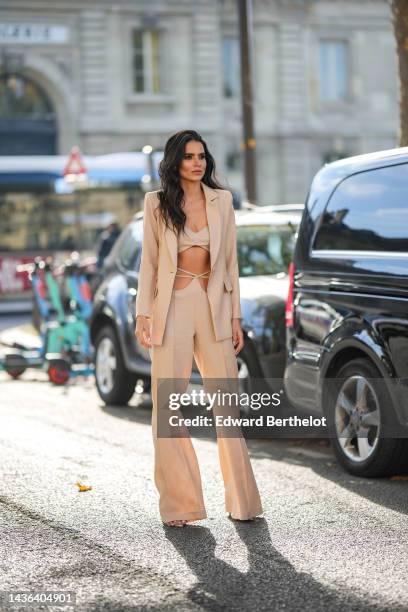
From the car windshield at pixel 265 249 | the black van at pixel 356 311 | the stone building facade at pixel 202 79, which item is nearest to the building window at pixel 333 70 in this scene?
the stone building facade at pixel 202 79

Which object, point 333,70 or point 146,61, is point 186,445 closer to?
point 146,61

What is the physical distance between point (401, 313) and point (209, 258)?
134cm

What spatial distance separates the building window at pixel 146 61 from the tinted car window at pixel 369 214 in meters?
32.7

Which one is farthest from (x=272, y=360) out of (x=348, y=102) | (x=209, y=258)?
(x=348, y=102)

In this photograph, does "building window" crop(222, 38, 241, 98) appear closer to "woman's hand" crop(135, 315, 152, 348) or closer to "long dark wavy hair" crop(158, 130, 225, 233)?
"long dark wavy hair" crop(158, 130, 225, 233)

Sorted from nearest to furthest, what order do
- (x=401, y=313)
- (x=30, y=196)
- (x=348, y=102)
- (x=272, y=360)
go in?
(x=401, y=313)
(x=272, y=360)
(x=30, y=196)
(x=348, y=102)

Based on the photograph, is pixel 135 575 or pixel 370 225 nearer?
pixel 135 575

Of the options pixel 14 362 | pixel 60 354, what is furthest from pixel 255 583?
pixel 60 354

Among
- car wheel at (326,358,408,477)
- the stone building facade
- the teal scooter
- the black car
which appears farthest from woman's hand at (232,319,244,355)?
the stone building facade

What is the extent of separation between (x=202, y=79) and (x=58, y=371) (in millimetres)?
28051

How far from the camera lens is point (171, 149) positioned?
20.4 ft

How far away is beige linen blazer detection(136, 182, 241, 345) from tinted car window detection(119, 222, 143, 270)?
5182 mm

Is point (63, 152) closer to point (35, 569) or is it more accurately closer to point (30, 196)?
point (30, 196)

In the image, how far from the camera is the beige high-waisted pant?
6.23 metres
